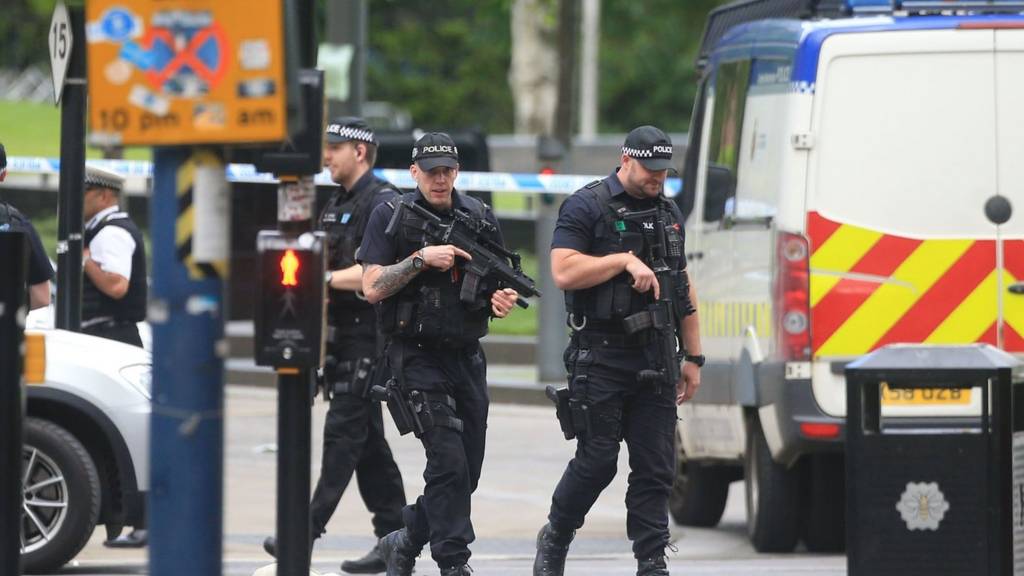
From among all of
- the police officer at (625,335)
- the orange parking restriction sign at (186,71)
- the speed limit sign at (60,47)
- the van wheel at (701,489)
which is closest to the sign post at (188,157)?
the orange parking restriction sign at (186,71)

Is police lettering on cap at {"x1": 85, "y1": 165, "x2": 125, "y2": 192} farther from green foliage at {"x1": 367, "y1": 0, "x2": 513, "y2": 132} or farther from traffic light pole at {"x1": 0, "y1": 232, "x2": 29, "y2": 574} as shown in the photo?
green foliage at {"x1": 367, "y1": 0, "x2": 513, "y2": 132}

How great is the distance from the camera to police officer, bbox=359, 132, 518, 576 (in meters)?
7.68

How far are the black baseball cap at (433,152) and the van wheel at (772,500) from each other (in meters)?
2.44

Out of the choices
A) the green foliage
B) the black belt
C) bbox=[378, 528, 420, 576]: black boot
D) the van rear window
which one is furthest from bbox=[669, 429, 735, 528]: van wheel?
the green foliage

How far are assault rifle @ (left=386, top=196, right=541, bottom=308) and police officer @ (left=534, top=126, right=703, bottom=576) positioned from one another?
169mm

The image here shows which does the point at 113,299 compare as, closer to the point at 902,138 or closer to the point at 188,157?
the point at 902,138

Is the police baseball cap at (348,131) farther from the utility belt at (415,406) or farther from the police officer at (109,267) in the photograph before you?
the police officer at (109,267)

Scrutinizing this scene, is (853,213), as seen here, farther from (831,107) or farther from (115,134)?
(115,134)

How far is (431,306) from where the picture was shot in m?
7.70

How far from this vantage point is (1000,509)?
248 inches

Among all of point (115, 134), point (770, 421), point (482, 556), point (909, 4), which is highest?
point (909, 4)

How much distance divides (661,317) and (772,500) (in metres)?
2.07

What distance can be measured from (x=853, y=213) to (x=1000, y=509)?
2782 mm

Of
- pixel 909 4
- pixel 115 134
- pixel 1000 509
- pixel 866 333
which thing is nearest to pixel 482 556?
pixel 866 333
